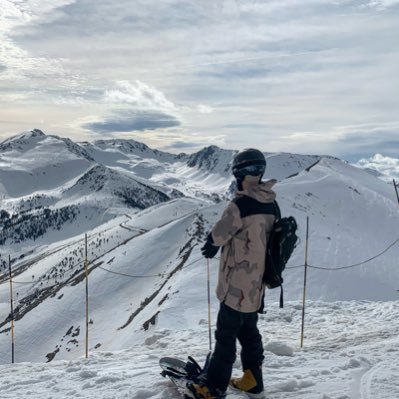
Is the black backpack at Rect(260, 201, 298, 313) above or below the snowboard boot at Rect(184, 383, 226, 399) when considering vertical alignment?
above

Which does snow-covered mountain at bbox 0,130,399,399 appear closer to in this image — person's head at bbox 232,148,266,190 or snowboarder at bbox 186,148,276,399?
snowboarder at bbox 186,148,276,399

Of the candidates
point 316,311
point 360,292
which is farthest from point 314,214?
point 316,311

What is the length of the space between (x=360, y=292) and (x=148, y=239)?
163 feet

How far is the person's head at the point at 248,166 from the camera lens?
20.9 ft

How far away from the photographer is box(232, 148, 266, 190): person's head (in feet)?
20.9

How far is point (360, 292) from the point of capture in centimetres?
4044

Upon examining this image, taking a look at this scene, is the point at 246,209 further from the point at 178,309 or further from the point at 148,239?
the point at 148,239

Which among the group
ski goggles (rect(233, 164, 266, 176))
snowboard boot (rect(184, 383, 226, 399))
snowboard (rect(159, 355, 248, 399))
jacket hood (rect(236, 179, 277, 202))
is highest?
ski goggles (rect(233, 164, 266, 176))

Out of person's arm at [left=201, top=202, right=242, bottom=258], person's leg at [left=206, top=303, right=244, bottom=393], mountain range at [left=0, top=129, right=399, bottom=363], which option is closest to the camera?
person's arm at [left=201, top=202, right=242, bottom=258]

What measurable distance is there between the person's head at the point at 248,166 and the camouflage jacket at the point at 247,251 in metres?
0.13

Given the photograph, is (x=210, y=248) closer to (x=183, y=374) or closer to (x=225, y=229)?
(x=225, y=229)

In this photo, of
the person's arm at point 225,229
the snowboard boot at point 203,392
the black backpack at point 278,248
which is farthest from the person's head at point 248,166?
the snowboard boot at point 203,392

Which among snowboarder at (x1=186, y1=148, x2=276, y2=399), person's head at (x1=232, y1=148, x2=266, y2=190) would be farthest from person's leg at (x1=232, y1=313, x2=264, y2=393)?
person's head at (x1=232, y1=148, x2=266, y2=190)

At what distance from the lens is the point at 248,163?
636cm
